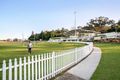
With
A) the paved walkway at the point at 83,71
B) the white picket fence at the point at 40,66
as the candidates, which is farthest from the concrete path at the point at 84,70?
the white picket fence at the point at 40,66

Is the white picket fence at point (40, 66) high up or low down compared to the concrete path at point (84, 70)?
up

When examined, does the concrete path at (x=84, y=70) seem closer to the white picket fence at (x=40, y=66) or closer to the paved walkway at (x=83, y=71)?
the paved walkway at (x=83, y=71)

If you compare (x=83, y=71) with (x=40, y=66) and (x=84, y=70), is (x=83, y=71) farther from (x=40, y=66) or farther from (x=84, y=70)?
(x=40, y=66)

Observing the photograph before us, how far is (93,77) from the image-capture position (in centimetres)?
1457

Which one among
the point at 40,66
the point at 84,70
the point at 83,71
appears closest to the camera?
the point at 40,66

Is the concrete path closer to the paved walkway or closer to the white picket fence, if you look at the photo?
the paved walkway

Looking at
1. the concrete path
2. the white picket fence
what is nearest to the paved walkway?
the concrete path

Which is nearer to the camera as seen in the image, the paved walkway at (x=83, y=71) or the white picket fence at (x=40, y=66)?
the white picket fence at (x=40, y=66)

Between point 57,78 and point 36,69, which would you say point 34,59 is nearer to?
point 36,69

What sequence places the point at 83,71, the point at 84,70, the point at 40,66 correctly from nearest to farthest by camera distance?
the point at 40,66, the point at 83,71, the point at 84,70

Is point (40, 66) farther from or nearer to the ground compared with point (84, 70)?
farther from the ground

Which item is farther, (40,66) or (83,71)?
(83,71)

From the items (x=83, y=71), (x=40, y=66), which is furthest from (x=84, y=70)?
(x=40, y=66)

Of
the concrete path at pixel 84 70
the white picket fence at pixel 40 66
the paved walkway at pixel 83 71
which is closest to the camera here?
the white picket fence at pixel 40 66
